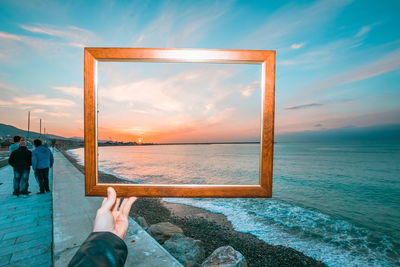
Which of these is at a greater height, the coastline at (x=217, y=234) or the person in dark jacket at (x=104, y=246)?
the person in dark jacket at (x=104, y=246)

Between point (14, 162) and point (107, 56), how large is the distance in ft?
23.3

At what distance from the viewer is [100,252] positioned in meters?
0.75

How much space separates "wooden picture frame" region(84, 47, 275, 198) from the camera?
4.30 ft

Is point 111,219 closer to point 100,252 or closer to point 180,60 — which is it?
point 100,252

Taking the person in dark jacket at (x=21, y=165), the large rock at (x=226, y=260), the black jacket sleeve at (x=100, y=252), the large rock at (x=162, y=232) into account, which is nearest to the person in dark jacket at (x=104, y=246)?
the black jacket sleeve at (x=100, y=252)

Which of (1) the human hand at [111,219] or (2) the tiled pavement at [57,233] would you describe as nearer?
(1) the human hand at [111,219]

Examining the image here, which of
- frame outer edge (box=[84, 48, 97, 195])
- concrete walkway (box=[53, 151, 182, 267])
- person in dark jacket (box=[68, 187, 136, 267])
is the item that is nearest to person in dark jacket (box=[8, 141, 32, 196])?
concrete walkway (box=[53, 151, 182, 267])

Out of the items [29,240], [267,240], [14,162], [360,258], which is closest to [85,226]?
[29,240]

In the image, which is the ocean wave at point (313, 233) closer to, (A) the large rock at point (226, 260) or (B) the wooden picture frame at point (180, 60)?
(A) the large rock at point (226, 260)

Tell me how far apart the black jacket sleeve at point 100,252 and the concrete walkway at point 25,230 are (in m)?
2.91

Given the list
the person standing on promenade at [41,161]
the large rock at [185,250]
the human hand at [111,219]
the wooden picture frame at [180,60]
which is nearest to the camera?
the human hand at [111,219]

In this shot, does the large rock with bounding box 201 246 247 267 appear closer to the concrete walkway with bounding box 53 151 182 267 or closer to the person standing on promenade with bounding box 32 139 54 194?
the concrete walkway with bounding box 53 151 182 267

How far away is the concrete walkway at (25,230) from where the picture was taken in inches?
107

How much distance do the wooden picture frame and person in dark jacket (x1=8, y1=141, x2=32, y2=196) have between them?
667cm
